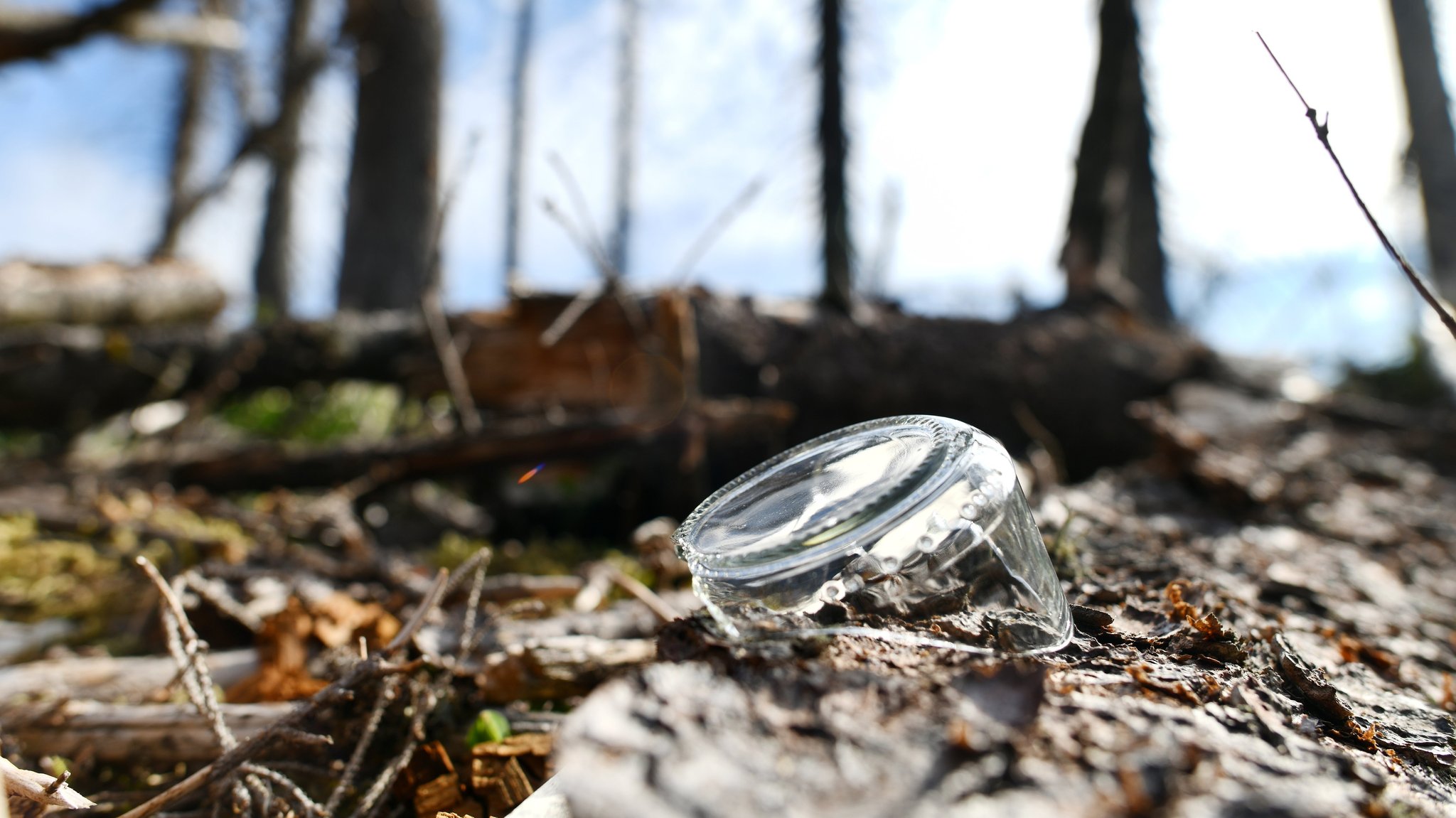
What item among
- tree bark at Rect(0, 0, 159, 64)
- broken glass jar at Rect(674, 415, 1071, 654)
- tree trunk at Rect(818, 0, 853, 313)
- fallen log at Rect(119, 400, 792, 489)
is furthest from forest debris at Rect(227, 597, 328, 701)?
tree bark at Rect(0, 0, 159, 64)

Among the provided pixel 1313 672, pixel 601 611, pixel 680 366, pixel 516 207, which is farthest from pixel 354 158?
pixel 516 207

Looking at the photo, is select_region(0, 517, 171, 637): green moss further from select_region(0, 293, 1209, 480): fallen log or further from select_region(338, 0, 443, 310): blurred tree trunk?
select_region(338, 0, 443, 310): blurred tree trunk

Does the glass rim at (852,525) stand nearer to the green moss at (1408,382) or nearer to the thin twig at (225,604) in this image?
the thin twig at (225,604)

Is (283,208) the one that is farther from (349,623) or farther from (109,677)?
(349,623)

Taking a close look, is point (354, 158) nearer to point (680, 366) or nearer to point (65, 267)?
point (65, 267)

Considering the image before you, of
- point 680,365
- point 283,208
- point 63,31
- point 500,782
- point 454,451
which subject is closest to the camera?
point 500,782

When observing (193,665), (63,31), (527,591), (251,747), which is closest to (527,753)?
(251,747)

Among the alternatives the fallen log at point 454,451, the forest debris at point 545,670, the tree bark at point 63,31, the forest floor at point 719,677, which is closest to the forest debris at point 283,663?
the forest floor at point 719,677
